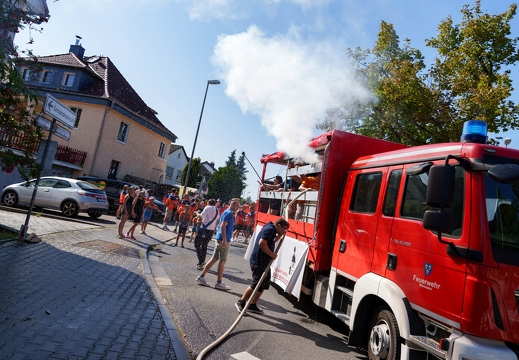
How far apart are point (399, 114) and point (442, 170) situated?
11.1 meters

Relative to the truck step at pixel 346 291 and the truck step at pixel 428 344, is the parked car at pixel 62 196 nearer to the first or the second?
the truck step at pixel 346 291

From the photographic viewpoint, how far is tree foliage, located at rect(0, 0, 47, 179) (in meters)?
4.45

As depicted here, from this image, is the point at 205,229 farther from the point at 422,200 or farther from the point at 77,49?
the point at 77,49

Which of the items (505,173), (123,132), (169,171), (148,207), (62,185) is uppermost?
(123,132)

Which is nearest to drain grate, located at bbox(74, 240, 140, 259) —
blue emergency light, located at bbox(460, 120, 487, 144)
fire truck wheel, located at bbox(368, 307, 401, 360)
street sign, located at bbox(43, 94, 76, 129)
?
street sign, located at bbox(43, 94, 76, 129)

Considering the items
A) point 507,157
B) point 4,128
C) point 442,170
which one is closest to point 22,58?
point 4,128

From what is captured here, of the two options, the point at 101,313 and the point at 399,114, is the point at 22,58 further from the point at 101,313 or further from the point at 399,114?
the point at 399,114

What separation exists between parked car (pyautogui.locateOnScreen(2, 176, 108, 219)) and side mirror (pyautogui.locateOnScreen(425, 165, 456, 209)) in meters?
13.8

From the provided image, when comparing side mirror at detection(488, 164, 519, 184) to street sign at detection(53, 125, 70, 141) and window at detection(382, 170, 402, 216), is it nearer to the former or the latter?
window at detection(382, 170, 402, 216)

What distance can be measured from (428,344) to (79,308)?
3.95m

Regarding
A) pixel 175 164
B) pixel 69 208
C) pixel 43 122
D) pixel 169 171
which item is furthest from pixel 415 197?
pixel 175 164

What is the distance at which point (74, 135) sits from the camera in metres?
25.9

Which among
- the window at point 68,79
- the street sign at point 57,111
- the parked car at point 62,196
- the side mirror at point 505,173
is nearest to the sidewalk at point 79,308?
the street sign at point 57,111

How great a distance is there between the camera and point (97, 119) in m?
25.8
